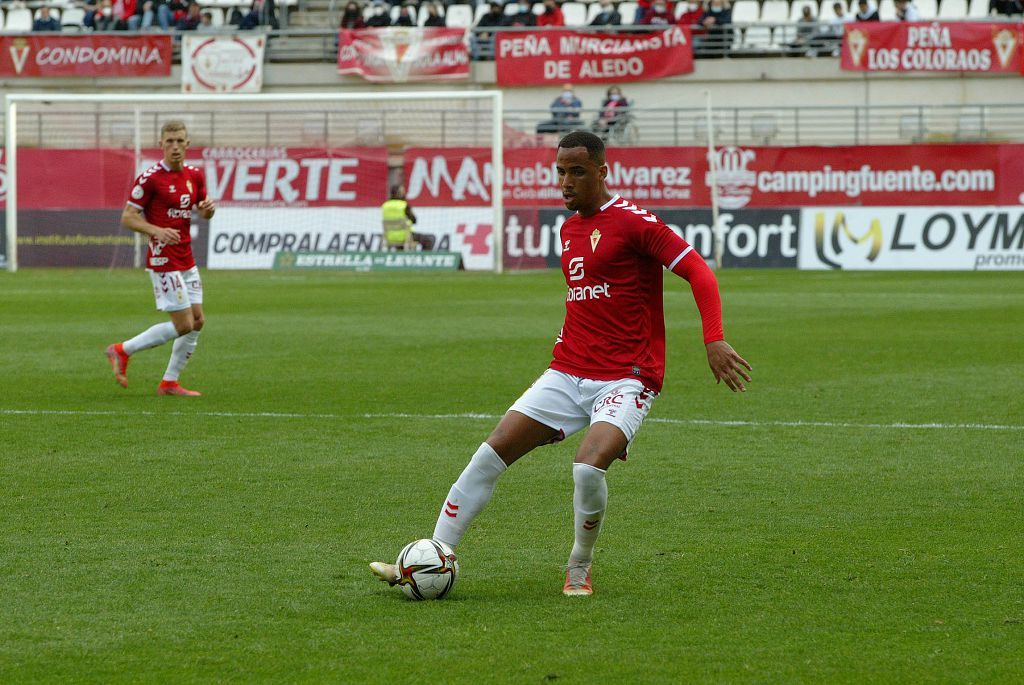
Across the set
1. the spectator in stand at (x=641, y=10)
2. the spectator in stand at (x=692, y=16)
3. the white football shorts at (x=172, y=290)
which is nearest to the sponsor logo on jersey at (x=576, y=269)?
the white football shorts at (x=172, y=290)

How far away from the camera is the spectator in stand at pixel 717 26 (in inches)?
1457

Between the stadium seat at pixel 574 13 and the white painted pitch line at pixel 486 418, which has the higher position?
the stadium seat at pixel 574 13

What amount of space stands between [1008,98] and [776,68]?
223 inches

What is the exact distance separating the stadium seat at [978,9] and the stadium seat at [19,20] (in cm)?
2536

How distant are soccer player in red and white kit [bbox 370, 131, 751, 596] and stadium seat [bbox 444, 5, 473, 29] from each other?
3457 centimetres

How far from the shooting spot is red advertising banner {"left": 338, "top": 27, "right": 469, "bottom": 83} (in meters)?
36.9

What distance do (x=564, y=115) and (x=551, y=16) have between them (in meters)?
3.41

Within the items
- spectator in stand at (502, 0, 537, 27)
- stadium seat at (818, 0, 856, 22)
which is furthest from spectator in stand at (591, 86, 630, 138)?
stadium seat at (818, 0, 856, 22)

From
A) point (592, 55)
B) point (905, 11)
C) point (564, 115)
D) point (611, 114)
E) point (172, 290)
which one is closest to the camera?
point (172, 290)

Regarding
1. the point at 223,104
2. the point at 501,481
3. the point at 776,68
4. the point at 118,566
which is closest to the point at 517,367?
the point at 501,481

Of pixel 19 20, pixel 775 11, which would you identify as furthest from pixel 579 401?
pixel 19 20

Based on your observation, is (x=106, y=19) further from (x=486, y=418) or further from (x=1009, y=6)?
(x=486, y=418)

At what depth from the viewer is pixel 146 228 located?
11.7 metres

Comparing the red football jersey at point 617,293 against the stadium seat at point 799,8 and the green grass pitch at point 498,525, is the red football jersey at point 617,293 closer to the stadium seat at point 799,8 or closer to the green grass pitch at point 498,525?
the green grass pitch at point 498,525
